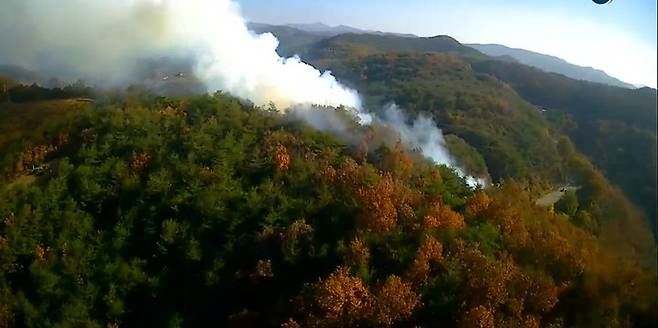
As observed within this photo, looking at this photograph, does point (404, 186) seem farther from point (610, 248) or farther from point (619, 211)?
point (610, 248)

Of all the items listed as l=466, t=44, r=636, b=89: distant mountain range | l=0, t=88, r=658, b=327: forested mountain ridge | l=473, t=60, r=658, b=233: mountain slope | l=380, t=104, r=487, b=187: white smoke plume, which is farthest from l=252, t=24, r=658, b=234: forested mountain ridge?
l=466, t=44, r=636, b=89: distant mountain range

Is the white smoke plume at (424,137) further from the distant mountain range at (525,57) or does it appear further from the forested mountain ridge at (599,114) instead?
the distant mountain range at (525,57)

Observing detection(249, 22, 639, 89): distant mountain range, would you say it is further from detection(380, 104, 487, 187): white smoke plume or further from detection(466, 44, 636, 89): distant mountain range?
detection(380, 104, 487, 187): white smoke plume

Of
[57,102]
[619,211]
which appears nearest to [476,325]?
[619,211]

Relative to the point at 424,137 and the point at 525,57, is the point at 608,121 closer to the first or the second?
the point at 424,137

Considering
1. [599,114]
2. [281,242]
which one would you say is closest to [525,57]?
[599,114]

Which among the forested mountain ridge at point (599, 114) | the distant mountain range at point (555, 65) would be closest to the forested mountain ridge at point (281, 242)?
the forested mountain ridge at point (599, 114)
